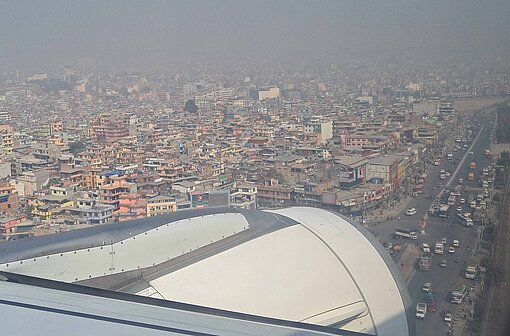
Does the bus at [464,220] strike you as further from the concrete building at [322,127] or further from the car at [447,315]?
the concrete building at [322,127]

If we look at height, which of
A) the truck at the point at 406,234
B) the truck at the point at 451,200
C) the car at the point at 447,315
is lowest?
the car at the point at 447,315

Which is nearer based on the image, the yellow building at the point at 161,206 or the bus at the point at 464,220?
the bus at the point at 464,220

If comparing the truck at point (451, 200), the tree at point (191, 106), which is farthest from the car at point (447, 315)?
the tree at point (191, 106)

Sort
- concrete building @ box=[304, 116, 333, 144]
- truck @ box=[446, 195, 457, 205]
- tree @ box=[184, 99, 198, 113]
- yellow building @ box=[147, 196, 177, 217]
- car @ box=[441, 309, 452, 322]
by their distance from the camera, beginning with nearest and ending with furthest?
car @ box=[441, 309, 452, 322]
truck @ box=[446, 195, 457, 205]
concrete building @ box=[304, 116, 333, 144]
yellow building @ box=[147, 196, 177, 217]
tree @ box=[184, 99, 198, 113]

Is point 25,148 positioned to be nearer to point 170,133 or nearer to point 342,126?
point 170,133

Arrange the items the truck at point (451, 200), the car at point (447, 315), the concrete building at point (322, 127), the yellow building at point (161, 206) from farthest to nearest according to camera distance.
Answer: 1. the yellow building at point (161, 206)
2. the concrete building at point (322, 127)
3. the truck at point (451, 200)
4. the car at point (447, 315)

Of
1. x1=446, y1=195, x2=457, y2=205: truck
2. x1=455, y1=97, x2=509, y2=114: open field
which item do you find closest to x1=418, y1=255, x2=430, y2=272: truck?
x1=446, y1=195, x2=457, y2=205: truck

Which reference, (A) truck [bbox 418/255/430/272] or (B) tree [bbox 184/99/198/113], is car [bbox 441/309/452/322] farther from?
(B) tree [bbox 184/99/198/113]
